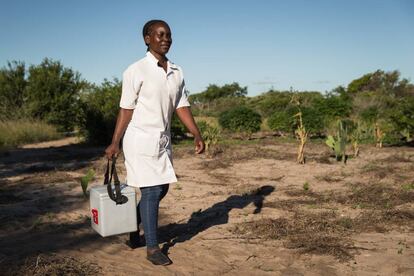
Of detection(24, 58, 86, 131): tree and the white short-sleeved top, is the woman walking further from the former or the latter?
detection(24, 58, 86, 131): tree

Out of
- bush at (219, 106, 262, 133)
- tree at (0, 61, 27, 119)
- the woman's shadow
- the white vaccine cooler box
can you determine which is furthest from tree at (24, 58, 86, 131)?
the white vaccine cooler box

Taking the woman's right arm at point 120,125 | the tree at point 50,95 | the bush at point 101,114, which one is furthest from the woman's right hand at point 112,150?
the tree at point 50,95

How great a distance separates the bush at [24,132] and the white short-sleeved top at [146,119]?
13.0 m

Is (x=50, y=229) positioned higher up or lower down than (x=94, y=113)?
lower down

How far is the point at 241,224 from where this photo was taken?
4508mm

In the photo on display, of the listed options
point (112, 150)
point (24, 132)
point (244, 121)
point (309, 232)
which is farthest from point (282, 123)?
point (112, 150)

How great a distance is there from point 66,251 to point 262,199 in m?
2.98

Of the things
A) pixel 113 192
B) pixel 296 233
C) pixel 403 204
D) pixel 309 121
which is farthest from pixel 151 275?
pixel 309 121

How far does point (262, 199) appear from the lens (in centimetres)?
575

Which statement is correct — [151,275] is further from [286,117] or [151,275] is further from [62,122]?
[62,122]

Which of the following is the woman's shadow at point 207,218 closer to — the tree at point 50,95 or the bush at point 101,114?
the bush at point 101,114

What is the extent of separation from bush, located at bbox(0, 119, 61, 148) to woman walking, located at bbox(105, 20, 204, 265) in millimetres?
13015

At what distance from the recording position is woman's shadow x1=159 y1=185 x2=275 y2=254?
410 cm

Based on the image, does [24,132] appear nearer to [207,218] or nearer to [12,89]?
[12,89]
